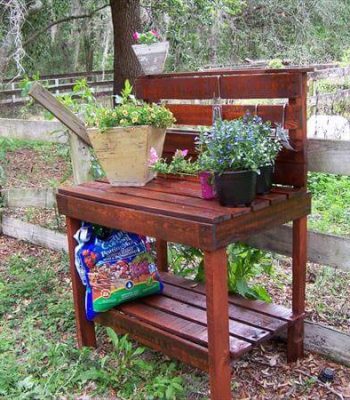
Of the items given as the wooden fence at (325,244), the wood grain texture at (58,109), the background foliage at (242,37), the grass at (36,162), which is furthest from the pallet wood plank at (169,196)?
A: the background foliage at (242,37)


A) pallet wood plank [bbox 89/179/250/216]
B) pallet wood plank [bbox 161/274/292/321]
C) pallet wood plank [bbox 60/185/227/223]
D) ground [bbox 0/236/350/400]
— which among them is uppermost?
pallet wood plank [bbox 89/179/250/216]

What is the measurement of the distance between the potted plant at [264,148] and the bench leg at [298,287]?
0.34 meters

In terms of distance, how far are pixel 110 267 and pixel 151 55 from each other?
1230 mm

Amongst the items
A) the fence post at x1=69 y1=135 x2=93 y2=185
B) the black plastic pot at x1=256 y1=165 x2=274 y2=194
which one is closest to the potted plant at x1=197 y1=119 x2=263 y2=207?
the black plastic pot at x1=256 y1=165 x2=274 y2=194

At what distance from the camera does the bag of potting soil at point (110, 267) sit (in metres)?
2.82

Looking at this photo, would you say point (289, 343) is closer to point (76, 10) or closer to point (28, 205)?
point (28, 205)

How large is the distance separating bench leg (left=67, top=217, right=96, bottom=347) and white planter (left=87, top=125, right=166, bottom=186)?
360 mm

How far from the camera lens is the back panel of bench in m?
2.41

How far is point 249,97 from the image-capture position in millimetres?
2561

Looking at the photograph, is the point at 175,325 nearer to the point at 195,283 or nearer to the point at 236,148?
the point at 195,283

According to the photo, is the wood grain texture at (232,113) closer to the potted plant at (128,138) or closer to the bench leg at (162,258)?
the potted plant at (128,138)

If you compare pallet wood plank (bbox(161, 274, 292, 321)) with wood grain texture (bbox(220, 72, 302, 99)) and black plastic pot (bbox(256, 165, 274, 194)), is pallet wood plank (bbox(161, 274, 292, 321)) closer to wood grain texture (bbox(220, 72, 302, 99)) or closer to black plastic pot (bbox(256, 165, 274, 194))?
black plastic pot (bbox(256, 165, 274, 194))

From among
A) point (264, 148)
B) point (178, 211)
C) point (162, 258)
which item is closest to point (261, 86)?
point (264, 148)

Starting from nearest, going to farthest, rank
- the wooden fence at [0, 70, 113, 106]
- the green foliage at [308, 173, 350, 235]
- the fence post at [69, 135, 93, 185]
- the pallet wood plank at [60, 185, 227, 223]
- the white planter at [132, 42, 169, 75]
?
the pallet wood plank at [60, 185, 227, 223], the white planter at [132, 42, 169, 75], the fence post at [69, 135, 93, 185], the green foliage at [308, 173, 350, 235], the wooden fence at [0, 70, 113, 106]
